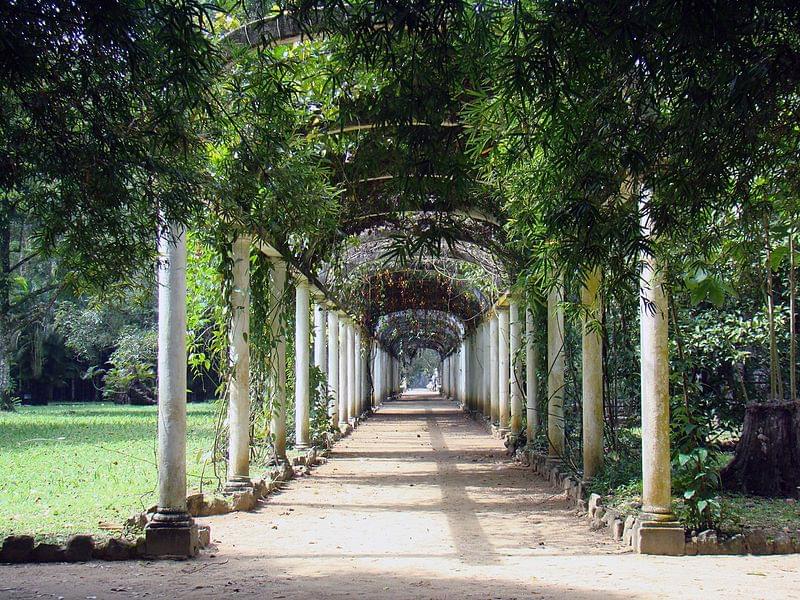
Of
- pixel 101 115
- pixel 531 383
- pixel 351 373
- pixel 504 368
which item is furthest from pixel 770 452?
pixel 351 373

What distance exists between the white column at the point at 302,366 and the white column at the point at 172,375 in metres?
8.01

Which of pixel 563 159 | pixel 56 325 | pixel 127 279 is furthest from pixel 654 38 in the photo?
pixel 56 325

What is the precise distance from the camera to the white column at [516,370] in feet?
54.4

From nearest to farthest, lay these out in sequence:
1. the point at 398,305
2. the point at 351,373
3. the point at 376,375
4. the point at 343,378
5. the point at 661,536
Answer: the point at 661,536 < the point at 343,378 < the point at 351,373 < the point at 398,305 < the point at 376,375

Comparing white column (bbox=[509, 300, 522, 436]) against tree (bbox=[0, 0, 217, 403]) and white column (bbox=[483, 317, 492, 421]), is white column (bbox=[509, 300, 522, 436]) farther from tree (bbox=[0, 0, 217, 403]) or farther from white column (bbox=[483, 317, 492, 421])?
tree (bbox=[0, 0, 217, 403])

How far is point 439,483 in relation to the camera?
493 inches

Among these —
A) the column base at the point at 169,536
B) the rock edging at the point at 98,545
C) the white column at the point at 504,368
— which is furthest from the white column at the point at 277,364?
the white column at the point at 504,368

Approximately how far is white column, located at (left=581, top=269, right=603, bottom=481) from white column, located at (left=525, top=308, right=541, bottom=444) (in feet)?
14.6

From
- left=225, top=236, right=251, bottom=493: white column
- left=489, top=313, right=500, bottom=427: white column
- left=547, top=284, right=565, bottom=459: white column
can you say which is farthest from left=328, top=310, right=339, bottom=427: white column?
left=225, top=236, right=251, bottom=493: white column

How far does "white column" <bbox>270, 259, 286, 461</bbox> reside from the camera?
12.4m

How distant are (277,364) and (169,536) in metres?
5.90

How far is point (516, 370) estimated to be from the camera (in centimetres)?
1680

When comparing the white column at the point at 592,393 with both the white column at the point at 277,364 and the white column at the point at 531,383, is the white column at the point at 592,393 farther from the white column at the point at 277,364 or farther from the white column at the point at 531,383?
the white column at the point at 531,383

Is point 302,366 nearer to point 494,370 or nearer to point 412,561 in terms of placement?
point 494,370
